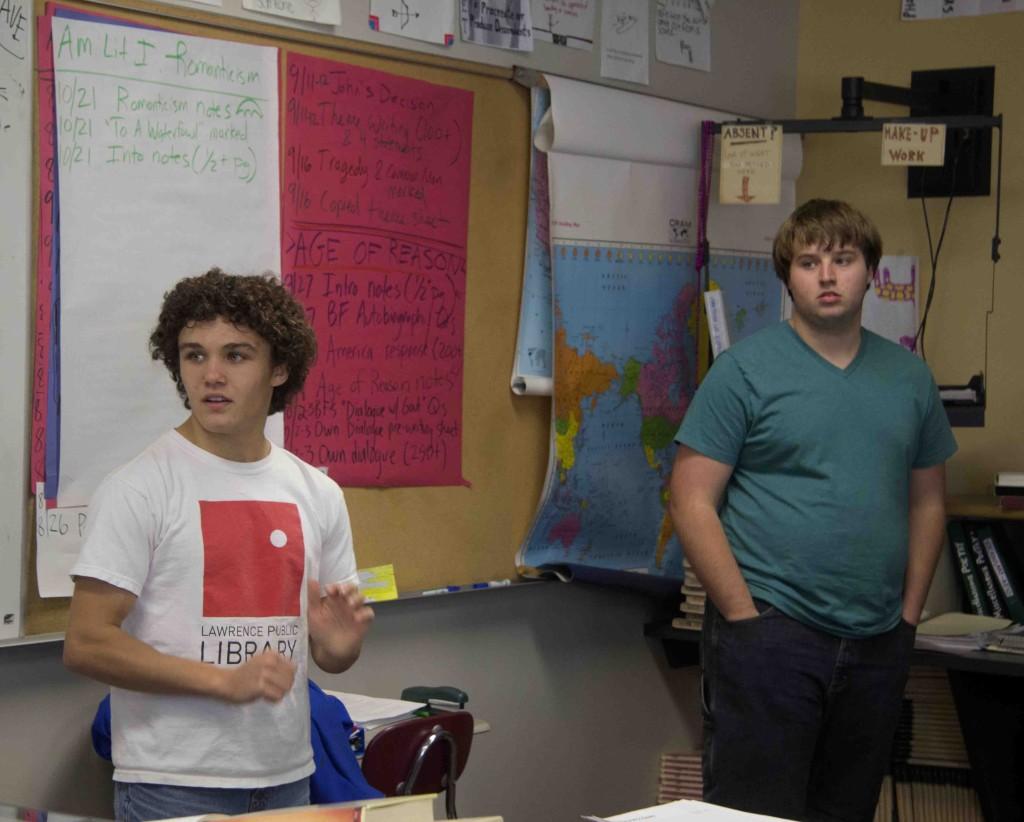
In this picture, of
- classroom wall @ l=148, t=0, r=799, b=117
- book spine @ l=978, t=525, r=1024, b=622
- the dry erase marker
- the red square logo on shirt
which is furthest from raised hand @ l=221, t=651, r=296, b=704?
book spine @ l=978, t=525, r=1024, b=622

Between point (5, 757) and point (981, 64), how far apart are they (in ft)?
10.3

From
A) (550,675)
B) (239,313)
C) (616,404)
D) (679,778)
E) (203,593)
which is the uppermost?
(239,313)

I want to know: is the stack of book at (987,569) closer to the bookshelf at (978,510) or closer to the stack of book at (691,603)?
the bookshelf at (978,510)

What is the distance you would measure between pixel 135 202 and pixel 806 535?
139cm

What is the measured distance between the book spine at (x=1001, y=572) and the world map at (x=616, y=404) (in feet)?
2.64

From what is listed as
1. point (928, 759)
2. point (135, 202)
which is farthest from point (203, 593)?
point (928, 759)

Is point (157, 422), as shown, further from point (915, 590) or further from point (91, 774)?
point (915, 590)

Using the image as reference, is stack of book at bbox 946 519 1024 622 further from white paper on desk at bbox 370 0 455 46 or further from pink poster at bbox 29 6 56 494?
pink poster at bbox 29 6 56 494

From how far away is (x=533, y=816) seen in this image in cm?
364

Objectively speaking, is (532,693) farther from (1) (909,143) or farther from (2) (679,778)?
(1) (909,143)

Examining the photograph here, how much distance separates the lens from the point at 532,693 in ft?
11.9

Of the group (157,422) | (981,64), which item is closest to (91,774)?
(157,422)

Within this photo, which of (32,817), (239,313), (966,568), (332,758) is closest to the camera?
(32,817)

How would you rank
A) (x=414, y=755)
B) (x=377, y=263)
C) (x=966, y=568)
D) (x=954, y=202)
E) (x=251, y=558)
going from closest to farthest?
(x=251, y=558)
(x=414, y=755)
(x=377, y=263)
(x=966, y=568)
(x=954, y=202)
